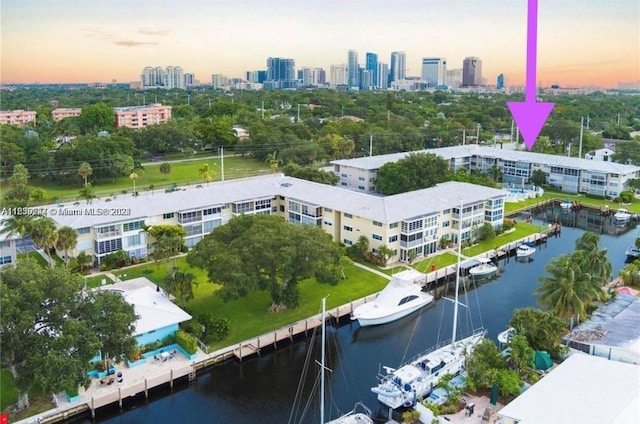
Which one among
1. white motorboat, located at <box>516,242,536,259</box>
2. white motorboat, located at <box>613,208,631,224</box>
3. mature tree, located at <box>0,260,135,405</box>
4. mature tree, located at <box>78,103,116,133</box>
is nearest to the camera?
mature tree, located at <box>0,260,135,405</box>

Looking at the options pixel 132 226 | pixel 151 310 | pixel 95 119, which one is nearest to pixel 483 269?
pixel 151 310

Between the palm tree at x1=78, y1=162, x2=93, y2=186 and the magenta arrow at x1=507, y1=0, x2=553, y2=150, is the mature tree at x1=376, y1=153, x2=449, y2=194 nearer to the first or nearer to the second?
the palm tree at x1=78, y1=162, x2=93, y2=186

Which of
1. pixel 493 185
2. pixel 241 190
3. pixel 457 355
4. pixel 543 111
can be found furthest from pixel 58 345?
pixel 493 185

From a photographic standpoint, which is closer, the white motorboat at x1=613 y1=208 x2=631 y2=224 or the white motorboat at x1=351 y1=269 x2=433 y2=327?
the white motorboat at x1=351 y1=269 x2=433 y2=327

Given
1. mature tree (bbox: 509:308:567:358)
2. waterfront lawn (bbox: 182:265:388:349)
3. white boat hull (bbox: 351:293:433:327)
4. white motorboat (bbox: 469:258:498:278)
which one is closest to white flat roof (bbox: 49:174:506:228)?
white motorboat (bbox: 469:258:498:278)

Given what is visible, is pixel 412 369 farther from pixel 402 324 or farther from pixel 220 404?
pixel 220 404

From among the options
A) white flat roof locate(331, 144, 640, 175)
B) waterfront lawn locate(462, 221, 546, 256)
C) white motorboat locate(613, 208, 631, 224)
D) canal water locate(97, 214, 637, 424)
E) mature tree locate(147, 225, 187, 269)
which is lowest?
canal water locate(97, 214, 637, 424)
